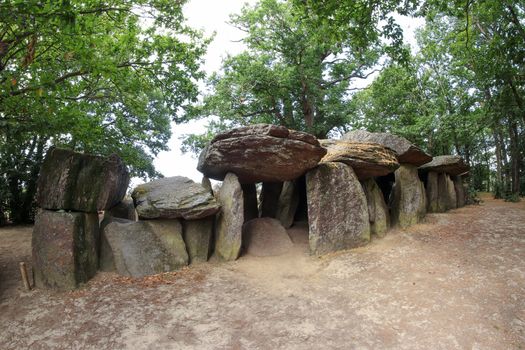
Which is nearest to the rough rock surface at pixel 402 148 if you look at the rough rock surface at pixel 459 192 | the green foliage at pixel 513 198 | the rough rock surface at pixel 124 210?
the rough rock surface at pixel 459 192

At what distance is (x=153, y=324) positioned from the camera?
5.37m

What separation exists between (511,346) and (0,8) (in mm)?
8141

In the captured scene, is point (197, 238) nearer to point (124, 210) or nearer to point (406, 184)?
point (124, 210)

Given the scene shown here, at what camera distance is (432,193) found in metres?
11.7

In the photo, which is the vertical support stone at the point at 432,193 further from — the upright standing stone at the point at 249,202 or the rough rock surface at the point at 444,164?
the upright standing stone at the point at 249,202

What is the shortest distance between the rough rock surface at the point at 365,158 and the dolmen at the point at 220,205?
3 centimetres

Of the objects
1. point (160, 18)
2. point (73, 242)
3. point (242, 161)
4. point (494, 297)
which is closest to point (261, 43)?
point (160, 18)

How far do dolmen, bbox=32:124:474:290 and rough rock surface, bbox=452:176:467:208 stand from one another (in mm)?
4003

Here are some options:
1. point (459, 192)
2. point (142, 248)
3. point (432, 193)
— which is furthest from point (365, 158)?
point (459, 192)

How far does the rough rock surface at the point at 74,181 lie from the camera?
688 cm

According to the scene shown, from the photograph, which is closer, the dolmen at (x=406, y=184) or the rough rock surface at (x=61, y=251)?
the rough rock surface at (x=61, y=251)

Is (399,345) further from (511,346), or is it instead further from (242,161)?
(242,161)

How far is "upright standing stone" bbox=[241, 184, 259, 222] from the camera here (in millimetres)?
10578

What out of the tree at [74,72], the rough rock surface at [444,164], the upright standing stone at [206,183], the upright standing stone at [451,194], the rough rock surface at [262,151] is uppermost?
the tree at [74,72]
